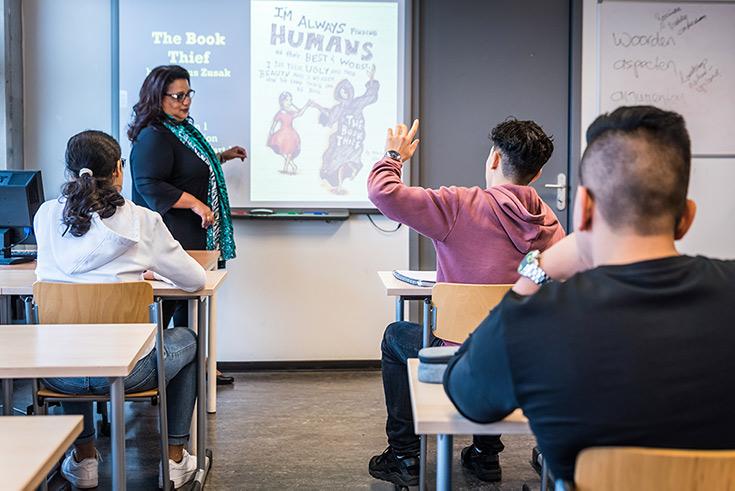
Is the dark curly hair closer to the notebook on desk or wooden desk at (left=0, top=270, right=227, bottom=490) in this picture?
wooden desk at (left=0, top=270, right=227, bottom=490)

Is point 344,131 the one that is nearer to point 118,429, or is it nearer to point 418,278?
point 418,278

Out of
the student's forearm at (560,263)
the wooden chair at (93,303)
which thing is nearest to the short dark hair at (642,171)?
the student's forearm at (560,263)

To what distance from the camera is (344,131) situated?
4121 millimetres

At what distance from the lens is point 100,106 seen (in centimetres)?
402

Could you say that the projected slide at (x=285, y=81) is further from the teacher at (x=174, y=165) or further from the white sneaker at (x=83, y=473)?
the white sneaker at (x=83, y=473)

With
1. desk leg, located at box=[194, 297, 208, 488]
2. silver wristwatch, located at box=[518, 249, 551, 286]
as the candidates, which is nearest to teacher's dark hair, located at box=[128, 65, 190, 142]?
desk leg, located at box=[194, 297, 208, 488]

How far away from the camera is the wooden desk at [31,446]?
1.02 m

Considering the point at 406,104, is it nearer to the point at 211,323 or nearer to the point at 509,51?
the point at 509,51

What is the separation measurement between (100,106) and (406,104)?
64.1 inches

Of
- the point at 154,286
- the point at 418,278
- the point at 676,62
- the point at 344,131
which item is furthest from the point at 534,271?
the point at 676,62

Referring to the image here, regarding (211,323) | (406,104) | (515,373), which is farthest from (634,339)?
(406,104)

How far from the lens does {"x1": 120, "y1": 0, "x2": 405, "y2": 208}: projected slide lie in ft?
13.1

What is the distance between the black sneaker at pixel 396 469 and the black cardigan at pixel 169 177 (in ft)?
4.84

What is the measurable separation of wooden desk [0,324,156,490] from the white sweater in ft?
1.48
